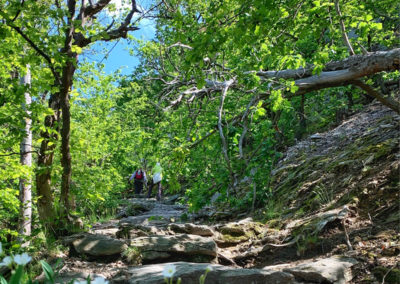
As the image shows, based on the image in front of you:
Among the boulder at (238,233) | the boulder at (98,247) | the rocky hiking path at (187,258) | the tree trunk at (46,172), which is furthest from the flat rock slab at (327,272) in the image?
the tree trunk at (46,172)

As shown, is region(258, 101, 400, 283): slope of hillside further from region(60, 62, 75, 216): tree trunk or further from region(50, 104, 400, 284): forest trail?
region(60, 62, 75, 216): tree trunk

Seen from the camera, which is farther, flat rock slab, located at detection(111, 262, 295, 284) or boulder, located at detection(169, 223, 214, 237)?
boulder, located at detection(169, 223, 214, 237)

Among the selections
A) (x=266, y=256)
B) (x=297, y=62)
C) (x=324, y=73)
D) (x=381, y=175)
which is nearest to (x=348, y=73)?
(x=324, y=73)

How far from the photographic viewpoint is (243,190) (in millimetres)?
9180

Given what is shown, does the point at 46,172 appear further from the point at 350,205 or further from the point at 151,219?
the point at 350,205

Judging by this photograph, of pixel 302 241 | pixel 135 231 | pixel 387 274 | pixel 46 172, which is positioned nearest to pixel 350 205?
pixel 302 241

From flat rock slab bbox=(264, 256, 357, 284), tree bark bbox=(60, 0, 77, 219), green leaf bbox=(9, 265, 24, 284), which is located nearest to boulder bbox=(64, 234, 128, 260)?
tree bark bbox=(60, 0, 77, 219)

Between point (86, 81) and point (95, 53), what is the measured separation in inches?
271

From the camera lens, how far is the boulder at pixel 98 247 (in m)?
4.44

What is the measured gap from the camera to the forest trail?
3189mm

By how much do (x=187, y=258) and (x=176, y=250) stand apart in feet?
0.60

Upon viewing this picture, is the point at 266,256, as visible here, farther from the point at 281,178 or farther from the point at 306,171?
the point at 281,178

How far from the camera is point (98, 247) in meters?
4.49

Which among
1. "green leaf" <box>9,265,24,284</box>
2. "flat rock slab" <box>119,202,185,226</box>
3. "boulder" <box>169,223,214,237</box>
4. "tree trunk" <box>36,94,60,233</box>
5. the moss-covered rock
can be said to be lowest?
the moss-covered rock
